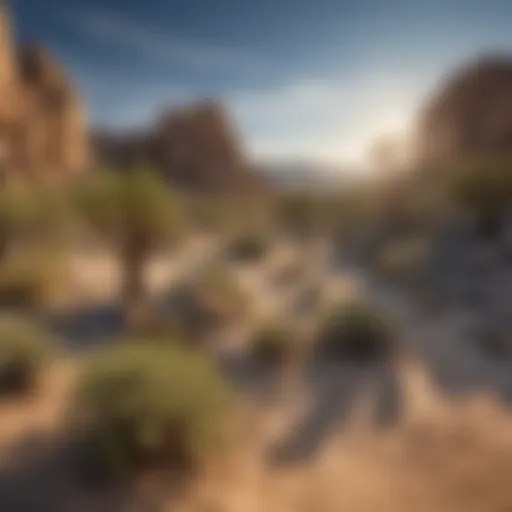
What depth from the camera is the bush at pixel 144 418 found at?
4.43 m

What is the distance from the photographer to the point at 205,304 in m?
9.99

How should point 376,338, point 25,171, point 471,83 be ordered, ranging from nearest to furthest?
point 376,338, point 25,171, point 471,83

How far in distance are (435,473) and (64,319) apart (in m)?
8.67

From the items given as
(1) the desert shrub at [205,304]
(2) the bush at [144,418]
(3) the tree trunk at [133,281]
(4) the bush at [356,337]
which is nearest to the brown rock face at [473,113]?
(1) the desert shrub at [205,304]

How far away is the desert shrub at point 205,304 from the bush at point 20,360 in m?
2.88

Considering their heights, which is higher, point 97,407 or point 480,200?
point 480,200

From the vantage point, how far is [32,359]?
6484 mm

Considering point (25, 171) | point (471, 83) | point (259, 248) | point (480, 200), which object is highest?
point (471, 83)

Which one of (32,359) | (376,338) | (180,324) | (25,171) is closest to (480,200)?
(376,338)

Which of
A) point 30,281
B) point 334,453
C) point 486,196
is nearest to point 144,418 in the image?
point 334,453

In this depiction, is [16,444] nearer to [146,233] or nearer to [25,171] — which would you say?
[146,233]

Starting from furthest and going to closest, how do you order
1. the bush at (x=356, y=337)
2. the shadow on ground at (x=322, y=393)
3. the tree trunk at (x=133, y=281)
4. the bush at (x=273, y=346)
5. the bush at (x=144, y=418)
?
the tree trunk at (x=133, y=281), the bush at (x=356, y=337), the bush at (x=273, y=346), the shadow on ground at (x=322, y=393), the bush at (x=144, y=418)

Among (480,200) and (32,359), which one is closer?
(32,359)

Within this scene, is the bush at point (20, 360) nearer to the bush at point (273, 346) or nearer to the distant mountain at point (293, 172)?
the bush at point (273, 346)
